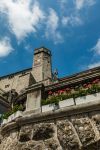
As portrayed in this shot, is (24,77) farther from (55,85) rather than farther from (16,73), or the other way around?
(55,85)

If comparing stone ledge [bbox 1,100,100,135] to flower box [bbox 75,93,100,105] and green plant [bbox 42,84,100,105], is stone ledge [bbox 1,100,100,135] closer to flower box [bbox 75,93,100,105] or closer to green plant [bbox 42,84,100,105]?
flower box [bbox 75,93,100,105]

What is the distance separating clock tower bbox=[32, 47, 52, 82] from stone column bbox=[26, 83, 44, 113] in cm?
2122

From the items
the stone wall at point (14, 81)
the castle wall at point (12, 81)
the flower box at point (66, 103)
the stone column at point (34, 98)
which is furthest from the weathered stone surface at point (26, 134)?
the castle wall at point (12, 81)

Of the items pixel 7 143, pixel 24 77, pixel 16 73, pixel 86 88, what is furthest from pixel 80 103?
pixel 16 73

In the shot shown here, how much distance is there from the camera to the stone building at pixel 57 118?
293 inches

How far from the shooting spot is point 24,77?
31.3 m

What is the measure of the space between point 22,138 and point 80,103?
7.45 feet

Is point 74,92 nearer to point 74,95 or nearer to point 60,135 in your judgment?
point 74,95

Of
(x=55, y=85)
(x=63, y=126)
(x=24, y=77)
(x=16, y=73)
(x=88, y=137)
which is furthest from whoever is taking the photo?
(x=16, y=73)

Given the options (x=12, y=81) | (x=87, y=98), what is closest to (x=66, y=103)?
(x=87, y=98)

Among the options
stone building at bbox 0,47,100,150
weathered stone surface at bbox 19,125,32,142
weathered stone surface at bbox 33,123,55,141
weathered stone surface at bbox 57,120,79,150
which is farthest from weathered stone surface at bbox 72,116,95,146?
weathered stone surface at bbox 19,125,32,142

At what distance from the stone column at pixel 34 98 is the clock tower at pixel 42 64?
21.2 meters

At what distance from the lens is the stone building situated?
7.44 meters

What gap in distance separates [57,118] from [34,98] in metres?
1.49
